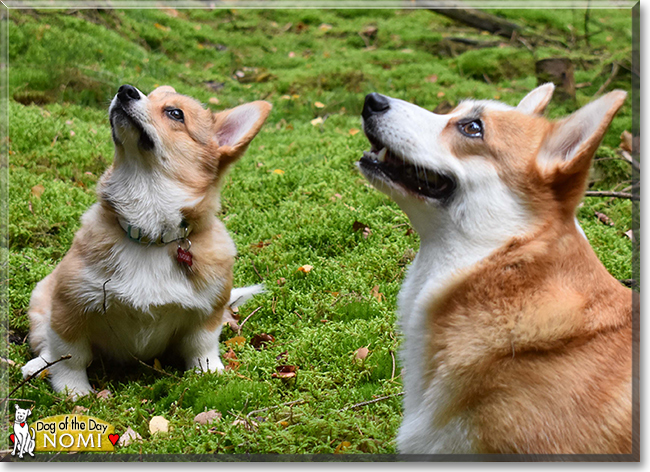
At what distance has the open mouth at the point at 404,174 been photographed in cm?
225

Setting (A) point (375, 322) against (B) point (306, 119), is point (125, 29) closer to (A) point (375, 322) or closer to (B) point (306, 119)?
(B) point (306, 119)

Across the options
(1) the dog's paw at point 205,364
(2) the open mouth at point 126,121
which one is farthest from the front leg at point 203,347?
(2) the open mouth at point 126,121

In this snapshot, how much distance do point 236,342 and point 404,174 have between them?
1800 millimetres

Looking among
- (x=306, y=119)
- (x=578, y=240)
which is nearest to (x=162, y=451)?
(x=578, y=240)

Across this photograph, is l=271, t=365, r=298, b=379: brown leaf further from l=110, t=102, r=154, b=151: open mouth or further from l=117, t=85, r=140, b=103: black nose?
l=117, t=85, r=140, b=103: black nose

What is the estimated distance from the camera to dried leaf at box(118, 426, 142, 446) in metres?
2.57

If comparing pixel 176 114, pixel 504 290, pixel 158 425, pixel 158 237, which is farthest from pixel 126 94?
pixel 504 290

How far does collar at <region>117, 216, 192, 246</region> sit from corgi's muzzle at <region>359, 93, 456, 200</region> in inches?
50.5

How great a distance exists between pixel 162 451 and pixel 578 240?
1977 mm

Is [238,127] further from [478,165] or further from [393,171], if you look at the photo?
[478,165]

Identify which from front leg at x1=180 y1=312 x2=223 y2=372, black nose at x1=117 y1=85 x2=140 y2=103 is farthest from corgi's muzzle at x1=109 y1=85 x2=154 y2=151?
front leg at x1=180 y1=312 x2=223 y2=372

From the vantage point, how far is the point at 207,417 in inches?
111

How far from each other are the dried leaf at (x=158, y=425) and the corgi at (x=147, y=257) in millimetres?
508

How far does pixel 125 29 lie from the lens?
25.0 feet
